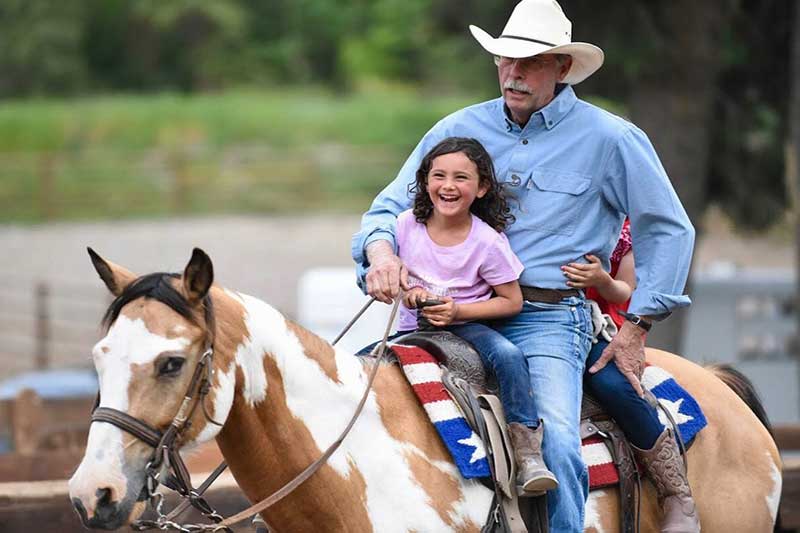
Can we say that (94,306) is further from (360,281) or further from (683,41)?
(360,281)

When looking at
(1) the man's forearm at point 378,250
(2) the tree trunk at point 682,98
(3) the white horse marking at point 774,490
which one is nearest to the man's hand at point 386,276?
(1) the man's forearm at point 378,250

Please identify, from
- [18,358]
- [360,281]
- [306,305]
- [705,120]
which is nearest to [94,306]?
[18,358]

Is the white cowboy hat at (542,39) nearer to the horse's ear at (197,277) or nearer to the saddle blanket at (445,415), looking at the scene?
the saddle blanket at (445,415)

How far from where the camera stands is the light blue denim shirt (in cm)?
485

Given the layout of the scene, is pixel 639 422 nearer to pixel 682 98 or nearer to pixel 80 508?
pixel 80 508

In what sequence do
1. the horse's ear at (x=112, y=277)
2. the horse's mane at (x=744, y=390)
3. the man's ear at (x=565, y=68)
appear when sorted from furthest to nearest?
the horse's mane at (x=744, y=390)
the man's ear at (x=565, y=68)
the horse's ear at (x=112, y=277)

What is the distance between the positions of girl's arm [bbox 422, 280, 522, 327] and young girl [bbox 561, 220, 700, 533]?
0.89 ft

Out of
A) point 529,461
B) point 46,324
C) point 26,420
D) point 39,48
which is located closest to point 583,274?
point 529,461

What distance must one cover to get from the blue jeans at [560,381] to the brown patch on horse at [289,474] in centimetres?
66

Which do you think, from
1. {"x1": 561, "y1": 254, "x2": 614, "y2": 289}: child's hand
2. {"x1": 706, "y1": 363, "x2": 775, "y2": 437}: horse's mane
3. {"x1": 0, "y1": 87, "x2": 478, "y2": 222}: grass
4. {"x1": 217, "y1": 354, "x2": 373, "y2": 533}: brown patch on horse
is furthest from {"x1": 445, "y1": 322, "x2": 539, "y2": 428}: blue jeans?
{"x1": 0, "y1": 87, "x2": 478, "y2": 222}: grass

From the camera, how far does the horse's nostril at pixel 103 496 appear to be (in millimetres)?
3691

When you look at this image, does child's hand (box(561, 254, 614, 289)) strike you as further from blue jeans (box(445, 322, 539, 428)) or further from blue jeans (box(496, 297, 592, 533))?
blue jeans (box(445, 322, 539, 428))

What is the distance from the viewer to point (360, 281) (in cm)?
491

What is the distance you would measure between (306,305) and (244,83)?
29.6 meters
